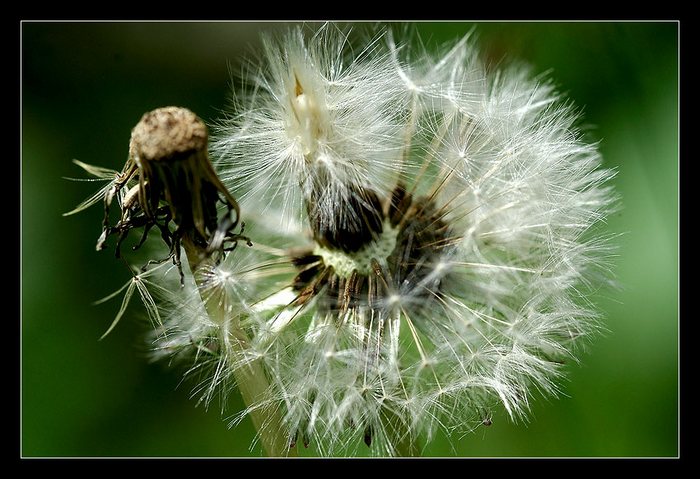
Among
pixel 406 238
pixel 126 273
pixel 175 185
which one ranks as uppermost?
pixel 175 185

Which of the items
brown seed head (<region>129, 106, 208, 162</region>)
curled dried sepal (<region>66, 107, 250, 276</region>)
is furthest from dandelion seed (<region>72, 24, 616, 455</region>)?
brown seed head (<region>129, 106, 208, 162</region>)

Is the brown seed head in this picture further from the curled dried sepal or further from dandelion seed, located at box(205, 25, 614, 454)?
dandelion seed, located at box(205, 25, 614, 454)

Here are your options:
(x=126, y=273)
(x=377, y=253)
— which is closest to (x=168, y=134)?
(x=377, y=253)

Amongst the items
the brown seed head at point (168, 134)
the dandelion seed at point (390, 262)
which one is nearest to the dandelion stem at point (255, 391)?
the dandelion seed at point (390, 262)

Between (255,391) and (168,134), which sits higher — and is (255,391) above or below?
below

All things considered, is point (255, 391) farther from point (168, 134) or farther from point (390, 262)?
point (168, 134)

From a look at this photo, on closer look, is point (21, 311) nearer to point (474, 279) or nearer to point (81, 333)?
point (81, 333)
